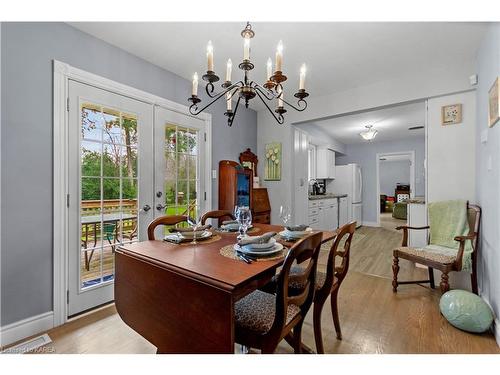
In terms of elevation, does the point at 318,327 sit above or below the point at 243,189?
below

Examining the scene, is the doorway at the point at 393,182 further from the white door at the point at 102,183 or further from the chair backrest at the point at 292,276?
the chair backrest at the point at 292,276

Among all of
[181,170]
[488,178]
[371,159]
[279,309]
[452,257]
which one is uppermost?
[371,159]

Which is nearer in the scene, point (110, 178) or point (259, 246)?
point (259, 246)

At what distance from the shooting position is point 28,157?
166cm

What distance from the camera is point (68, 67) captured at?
1847 mm

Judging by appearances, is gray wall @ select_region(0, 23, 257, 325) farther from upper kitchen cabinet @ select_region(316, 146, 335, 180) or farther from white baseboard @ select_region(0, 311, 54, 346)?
upper kitchen cabinet @ select_region(316, 146, 335, 180)

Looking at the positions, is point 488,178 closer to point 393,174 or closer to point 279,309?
point 279,309

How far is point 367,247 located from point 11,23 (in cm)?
483

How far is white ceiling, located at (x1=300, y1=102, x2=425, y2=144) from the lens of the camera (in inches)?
150

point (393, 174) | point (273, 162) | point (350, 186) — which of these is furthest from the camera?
point (393, 174)

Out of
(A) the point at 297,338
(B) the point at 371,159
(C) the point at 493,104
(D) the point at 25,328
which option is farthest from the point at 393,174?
(D) the point at 25,328

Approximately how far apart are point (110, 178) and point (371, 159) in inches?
243

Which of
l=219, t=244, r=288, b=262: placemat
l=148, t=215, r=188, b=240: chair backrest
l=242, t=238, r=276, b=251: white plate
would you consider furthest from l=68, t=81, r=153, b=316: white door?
l=242, t=238, r=276, b=251: white plate

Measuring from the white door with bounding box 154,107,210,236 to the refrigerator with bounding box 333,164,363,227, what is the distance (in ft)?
13.2
